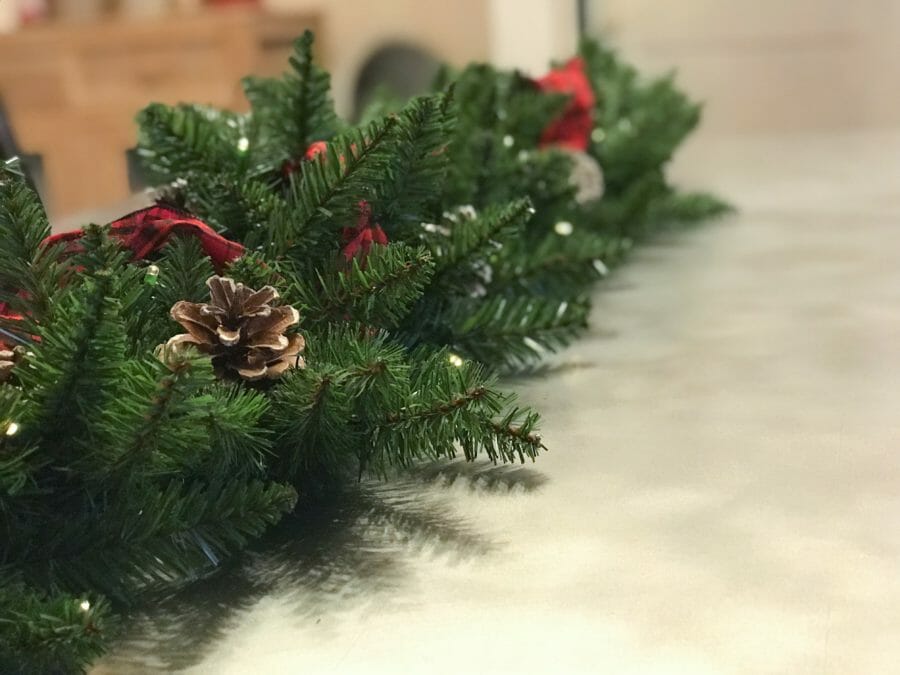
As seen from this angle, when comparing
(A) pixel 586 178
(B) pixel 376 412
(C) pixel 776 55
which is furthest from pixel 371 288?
(C) pixel 776 55

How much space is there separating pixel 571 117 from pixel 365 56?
1583 mm

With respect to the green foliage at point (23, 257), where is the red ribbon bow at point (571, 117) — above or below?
above

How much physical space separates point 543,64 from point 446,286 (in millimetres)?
1599

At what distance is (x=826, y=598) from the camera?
1.16ft

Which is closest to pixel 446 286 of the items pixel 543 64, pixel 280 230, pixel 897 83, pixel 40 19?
pixel 280 230

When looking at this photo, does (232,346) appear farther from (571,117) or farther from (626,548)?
(571,117)

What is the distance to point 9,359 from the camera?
1.19ft

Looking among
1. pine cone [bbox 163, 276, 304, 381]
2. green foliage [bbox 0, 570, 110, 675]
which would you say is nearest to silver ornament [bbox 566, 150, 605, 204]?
pine cone [bbox 163, 276, 304, 381]

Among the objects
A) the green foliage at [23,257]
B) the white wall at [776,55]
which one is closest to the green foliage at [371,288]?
the green foliage at [23,257]

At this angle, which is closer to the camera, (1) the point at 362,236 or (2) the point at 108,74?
(1) the point at 362,236

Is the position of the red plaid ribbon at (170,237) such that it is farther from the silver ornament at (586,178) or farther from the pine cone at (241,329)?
the silver ornament at (586,178)

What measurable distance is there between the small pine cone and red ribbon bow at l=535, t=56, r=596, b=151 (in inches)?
25.3

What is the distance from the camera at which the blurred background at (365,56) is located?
2.36 meters

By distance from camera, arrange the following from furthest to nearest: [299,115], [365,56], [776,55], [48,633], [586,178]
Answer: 1. [776,55]
2. [365,56]
3. [586,178]
4. [299,115]
5. [48,633]
